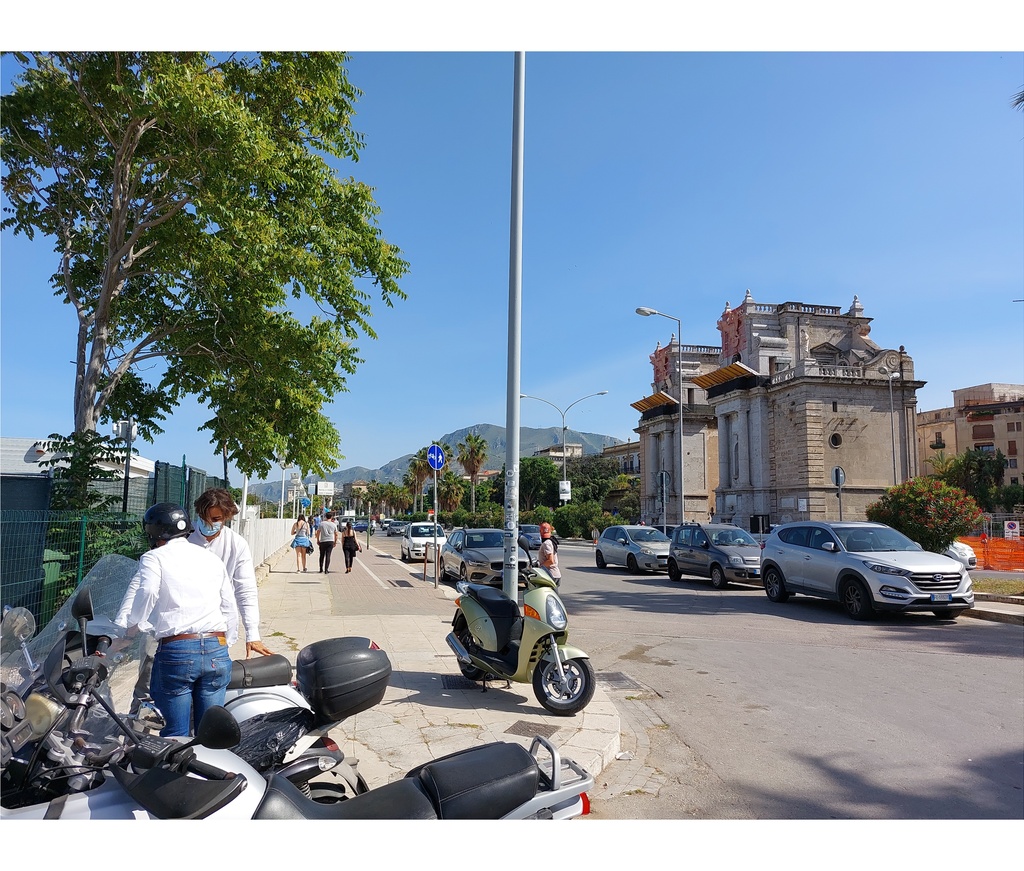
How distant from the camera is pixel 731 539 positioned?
62.4ft

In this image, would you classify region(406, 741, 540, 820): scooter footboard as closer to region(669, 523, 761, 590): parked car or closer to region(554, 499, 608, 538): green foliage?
region(669, 523, 761, 590): parked car

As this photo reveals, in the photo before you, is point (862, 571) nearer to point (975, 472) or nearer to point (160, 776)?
point (160, 776)

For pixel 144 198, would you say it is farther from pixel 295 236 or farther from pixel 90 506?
pixel 90 506

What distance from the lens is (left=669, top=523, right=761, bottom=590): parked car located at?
58.6ft

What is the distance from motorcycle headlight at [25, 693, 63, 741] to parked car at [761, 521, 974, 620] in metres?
12.2

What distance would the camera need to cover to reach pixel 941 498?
1579 centimetres

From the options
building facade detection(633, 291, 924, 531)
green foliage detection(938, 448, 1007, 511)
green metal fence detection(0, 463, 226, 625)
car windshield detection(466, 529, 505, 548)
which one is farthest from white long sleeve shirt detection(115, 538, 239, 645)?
green foliage detection(938, 448, 1007, 511)

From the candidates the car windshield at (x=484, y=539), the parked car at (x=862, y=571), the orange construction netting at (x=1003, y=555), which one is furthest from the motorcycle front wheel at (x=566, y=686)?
the orange construction netting at (x=1003, y=555)

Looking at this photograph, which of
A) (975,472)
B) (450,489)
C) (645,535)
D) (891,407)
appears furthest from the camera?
(450,489)

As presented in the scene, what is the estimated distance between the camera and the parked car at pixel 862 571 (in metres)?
11.7

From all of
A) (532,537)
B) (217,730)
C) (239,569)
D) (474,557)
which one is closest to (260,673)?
(239,569)

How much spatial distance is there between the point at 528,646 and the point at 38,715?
457 cm

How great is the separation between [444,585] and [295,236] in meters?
10.6

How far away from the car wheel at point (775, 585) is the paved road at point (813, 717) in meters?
2.17
